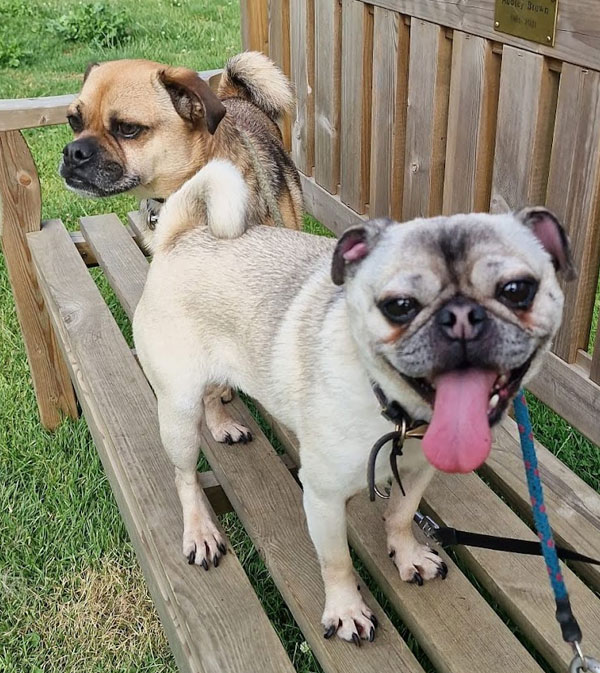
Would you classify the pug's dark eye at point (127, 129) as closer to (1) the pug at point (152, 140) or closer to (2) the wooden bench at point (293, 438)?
(1) the pug at point (152, 140)

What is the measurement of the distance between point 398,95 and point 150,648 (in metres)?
2.33

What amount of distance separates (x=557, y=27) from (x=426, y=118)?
0.84 m

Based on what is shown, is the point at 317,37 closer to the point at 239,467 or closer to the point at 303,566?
the point at 239,467

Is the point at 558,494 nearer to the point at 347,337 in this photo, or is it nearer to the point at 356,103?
the point at 347,337

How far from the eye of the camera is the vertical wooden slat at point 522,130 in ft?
7.89

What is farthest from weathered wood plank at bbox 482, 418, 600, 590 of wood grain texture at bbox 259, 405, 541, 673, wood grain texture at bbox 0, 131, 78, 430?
wood grain texture at bbox 0, 131, 78, 430

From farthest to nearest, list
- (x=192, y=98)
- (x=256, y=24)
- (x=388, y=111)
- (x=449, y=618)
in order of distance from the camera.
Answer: (x=256, y=24) → (x=388, y=111) → (x=192, y=98) → (x=449, y=618)

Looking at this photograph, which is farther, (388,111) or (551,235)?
(388,111)

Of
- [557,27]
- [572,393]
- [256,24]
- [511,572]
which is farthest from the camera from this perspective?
[256,24]

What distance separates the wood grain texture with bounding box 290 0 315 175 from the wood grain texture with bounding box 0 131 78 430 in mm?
1524

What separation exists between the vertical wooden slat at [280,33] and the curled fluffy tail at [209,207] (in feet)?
6.68

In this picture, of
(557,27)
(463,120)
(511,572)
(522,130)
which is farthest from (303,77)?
(511,572)

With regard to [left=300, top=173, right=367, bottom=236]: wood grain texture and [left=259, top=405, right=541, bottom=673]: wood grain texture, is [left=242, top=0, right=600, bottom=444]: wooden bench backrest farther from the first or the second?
[left=259, top=405, right=541, bottom=673]: wood grain texture

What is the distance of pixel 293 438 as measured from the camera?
8.94 feet
